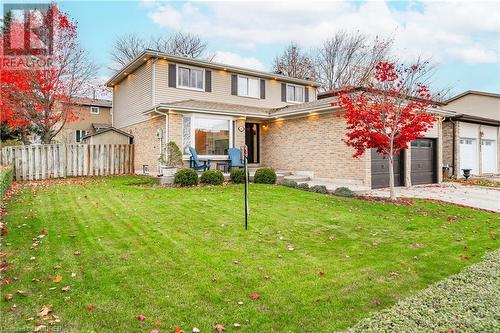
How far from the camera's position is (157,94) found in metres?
16.2

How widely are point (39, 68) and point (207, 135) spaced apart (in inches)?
364

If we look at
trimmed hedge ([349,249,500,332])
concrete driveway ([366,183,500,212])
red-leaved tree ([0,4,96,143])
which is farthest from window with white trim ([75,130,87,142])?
trimmed hedge ([349,249,500,332])

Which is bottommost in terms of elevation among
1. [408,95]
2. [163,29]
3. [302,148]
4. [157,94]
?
[302,148]

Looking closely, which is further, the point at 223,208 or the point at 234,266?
the point at 223,208

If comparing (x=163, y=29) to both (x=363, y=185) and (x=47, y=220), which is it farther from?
(x=47, y=220)

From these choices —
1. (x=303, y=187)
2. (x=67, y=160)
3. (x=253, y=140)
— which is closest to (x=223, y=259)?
(x=303, y=187)

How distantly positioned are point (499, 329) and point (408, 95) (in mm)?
9817

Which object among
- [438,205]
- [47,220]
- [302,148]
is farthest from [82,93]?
[438,205]

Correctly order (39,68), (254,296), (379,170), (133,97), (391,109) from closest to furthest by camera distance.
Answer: (254,296) < (391,109) < (379,170) < (39,68) < (133,97)

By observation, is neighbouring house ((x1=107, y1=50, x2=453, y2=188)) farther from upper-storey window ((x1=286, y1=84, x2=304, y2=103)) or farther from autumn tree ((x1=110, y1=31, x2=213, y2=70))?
autumn tree ((x1=110, y1=31, x2=213, y2=70))

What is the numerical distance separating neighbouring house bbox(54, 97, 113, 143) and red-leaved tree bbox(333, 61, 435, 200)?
27353 millimetres

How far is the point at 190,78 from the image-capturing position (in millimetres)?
17359

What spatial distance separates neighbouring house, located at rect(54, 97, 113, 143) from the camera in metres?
31.7

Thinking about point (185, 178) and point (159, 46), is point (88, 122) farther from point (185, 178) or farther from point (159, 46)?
point (185, 178)
